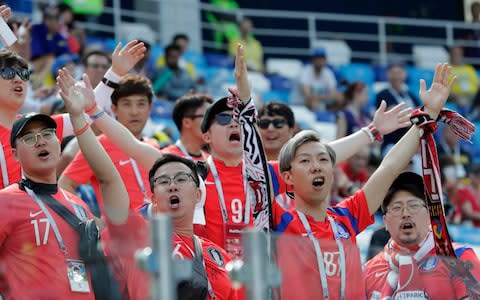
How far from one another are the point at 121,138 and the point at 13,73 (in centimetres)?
70

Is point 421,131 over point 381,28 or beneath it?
beneath

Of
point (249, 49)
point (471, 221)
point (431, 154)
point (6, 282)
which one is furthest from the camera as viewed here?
point (249, 49)

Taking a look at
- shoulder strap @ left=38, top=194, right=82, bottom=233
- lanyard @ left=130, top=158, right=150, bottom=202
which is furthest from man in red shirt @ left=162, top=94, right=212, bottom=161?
shoulder strap @ left=38, top=194, right=82, bottom=233

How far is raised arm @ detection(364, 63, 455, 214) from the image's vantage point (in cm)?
646

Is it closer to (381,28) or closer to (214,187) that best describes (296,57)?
(381,28)

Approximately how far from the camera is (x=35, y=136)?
229 inches

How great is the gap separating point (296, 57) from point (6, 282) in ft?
46.1

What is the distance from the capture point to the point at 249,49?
1608 cm

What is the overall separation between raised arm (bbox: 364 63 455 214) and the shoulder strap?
173 cm

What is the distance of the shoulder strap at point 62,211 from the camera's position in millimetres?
5430

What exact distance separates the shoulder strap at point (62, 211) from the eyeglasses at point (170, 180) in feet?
1.67

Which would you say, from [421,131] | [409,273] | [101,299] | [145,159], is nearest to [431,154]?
[421,131]

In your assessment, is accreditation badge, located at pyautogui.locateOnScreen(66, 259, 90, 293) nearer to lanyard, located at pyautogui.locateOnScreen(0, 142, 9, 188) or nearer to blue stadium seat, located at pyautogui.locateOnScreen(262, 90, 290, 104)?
lanyard, located at pyautogui.locateOnScreen(0, 142, 9, 188)

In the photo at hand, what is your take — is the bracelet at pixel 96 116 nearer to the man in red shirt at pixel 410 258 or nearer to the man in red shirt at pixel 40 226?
the man in red shirt at pixel 40 226
